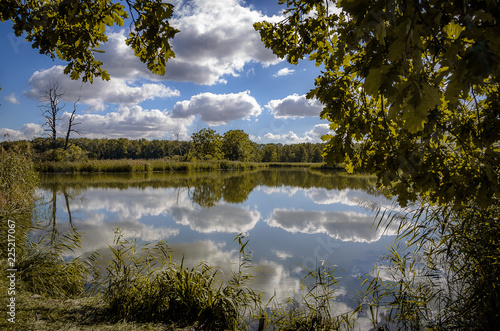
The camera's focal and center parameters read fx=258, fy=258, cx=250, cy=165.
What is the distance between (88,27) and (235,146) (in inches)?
1841

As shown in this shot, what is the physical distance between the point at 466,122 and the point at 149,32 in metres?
2.93

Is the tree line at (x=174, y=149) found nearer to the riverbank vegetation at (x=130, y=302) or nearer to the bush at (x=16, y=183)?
the bush at (x=16, y=183)

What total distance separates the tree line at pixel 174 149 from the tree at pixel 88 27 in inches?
135

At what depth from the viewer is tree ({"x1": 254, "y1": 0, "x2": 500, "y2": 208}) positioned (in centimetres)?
86

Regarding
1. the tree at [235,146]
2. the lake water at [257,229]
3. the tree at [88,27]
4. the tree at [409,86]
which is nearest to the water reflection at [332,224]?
the lake water at [257,229]

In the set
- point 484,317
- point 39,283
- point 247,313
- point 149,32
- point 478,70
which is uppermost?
point 149,32

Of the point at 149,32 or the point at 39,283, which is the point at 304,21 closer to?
the point at 149,32

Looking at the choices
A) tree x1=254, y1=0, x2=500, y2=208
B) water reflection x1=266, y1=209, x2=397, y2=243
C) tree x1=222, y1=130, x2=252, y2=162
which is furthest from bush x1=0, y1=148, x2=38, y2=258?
tree x1=222, y1=130, x2=252, y2=162

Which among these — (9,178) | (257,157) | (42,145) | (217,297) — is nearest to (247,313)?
(217,297)

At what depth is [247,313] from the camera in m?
3.06

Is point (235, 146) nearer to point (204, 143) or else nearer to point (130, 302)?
point (204, 143)

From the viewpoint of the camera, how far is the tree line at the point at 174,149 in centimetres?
2273

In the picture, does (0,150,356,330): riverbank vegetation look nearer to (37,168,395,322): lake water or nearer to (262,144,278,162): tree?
(37,168,395,322): lake water

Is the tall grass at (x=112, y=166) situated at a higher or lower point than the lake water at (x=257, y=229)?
higher
